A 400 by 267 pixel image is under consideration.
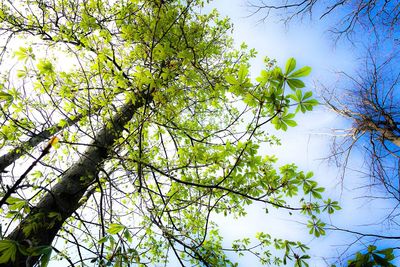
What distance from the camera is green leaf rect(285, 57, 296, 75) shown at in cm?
125

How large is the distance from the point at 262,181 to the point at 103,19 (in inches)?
128

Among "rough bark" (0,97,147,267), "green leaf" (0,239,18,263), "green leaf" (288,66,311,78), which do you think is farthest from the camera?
"rough bark" (0,97,147,267)

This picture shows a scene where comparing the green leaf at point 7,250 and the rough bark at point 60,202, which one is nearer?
the green leaf at point 7,250

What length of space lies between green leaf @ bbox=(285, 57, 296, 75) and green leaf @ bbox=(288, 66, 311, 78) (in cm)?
3

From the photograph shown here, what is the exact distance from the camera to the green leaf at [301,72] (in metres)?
1.24

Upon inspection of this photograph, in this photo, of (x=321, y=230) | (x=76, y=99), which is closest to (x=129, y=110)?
(x=76, y=99)

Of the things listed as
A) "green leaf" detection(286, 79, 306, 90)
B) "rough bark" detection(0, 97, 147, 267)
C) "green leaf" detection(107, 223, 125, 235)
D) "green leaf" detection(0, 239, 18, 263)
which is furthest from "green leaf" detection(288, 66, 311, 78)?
"green leaf" detection(0, 239, 18, 263)

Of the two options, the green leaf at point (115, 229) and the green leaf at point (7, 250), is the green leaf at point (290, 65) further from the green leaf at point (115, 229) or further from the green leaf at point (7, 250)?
the green leaf at point (7, 250)

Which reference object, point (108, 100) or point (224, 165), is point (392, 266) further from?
point (108, 100)

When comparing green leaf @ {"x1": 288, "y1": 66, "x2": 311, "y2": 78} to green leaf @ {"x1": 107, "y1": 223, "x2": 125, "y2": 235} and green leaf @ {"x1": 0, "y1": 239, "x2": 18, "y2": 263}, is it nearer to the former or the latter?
green leaf @ {"x1": 107, "y1": 223, "x2": 125, "y2": 235}

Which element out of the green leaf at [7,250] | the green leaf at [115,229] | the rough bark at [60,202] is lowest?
the green leaf at [7,250]

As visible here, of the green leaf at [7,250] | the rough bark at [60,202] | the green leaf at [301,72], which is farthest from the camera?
the rough bark at [60,202]

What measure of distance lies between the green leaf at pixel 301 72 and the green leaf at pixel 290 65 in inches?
1.0

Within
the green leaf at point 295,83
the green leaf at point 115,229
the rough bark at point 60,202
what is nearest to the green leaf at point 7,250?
the green leaf at point 115,229
